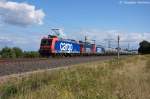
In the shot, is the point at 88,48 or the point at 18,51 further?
the point at 88,48

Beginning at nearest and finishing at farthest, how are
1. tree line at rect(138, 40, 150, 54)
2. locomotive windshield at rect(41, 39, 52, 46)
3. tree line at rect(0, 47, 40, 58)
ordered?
1. tree line at rect(0, 47, 40, 58)
2. locomotive windshield at rect(41, 39, 52, 46)
3. tree line at rect(138, 40, 150, 54)

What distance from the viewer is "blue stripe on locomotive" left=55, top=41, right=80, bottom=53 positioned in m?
53.2

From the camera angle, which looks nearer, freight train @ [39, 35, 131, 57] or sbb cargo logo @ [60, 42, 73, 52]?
freight train @ [39, 35, 131, 57]

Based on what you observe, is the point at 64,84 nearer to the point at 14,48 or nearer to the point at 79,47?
the point at 14,48

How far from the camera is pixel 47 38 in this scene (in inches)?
2083

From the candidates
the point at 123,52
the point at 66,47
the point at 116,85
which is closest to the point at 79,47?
the point at 66,47

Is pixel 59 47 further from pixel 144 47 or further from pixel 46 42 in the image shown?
pixel 144 47

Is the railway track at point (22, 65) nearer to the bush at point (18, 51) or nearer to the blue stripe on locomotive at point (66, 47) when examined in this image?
the blue stripe on locomotive at point (66, 47)

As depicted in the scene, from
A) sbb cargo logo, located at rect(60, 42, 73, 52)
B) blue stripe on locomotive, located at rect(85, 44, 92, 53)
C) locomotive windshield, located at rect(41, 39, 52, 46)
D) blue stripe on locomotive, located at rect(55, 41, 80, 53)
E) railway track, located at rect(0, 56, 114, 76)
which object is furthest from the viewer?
blue stripe on locomotive, located at rect(85, 44, 92, 53)

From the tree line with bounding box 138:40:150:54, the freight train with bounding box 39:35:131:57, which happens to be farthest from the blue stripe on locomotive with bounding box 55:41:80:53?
the tree line with bounding box 138:40:150:54

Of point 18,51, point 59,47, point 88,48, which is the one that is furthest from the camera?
point 88,48

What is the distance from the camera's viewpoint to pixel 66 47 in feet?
184

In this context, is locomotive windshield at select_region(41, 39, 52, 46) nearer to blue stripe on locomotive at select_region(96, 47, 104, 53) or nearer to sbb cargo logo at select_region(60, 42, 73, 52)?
sbb cargo logo at select_region(60, 42, 73, 52)

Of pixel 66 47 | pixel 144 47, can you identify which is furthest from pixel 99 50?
pixel 144 47
